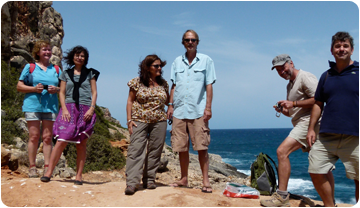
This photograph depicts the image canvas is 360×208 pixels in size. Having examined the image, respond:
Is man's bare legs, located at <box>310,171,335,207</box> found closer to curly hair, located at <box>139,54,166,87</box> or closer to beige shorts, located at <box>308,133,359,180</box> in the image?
beige shorts, located at <box>308,133,359,180</box>

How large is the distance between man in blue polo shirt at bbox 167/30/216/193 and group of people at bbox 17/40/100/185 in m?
1.66

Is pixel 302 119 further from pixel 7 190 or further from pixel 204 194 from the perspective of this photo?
pixel 7 190

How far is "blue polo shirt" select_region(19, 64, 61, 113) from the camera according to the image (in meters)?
5.68

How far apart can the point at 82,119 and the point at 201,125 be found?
2211mm

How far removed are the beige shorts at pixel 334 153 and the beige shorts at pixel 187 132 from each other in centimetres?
173

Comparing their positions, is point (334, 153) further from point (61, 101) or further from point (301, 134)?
point (61, 101)

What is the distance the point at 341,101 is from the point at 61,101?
4.53 meters

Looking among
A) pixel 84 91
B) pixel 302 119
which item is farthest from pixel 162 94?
pixel 302 119

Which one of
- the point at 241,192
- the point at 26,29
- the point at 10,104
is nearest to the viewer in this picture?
the point at 241,192

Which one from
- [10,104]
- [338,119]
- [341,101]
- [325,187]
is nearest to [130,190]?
[325,187]

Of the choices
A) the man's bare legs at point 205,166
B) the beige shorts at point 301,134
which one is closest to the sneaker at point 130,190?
the man's bare legs at point 205,166

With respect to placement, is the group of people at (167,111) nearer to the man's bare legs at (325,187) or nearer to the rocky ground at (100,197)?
the man's bare legs at (325,187)

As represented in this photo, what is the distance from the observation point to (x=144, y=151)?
18.0ft

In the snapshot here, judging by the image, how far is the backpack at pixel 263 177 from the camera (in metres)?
5.38
